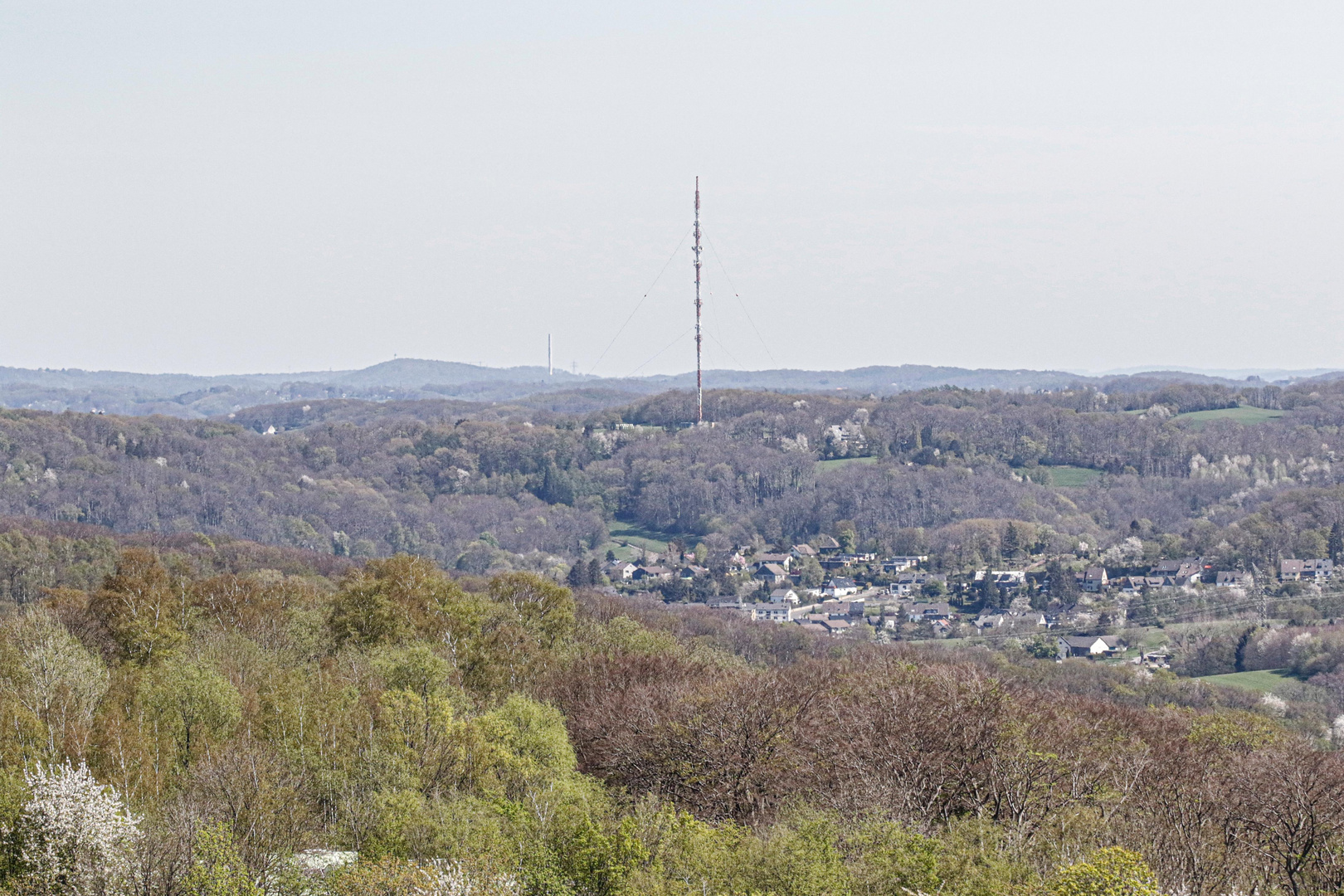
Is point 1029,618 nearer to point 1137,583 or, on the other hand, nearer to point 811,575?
point 1137,583

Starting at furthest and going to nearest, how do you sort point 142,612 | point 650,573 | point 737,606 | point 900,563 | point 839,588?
1. point 650,573
2. point 900,563
3. point 839,588
4. point 737,606
5. point 142,612

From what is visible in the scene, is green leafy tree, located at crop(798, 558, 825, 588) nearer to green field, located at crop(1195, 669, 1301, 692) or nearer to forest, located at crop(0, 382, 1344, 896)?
forest, located at crop(0, 382, 1344, 896)

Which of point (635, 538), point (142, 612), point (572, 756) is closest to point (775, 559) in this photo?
point (635, 538)

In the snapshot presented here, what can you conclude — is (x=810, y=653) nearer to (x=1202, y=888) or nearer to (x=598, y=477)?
(x=1202, y=888)

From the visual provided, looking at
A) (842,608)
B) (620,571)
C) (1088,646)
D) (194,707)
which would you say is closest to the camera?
(194,707)

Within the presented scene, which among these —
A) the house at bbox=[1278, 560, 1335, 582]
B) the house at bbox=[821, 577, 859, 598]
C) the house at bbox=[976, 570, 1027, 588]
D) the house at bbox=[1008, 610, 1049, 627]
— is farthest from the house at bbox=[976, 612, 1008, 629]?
the house at bbox=[1278, 560, 1335, 582]

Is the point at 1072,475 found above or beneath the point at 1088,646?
above

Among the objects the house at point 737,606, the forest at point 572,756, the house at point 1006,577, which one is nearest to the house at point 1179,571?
the house at point 1006,577

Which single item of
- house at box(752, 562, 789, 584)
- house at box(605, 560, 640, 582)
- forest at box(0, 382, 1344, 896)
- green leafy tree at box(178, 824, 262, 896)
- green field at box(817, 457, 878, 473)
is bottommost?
house at box(605, 560, 640, 582)
